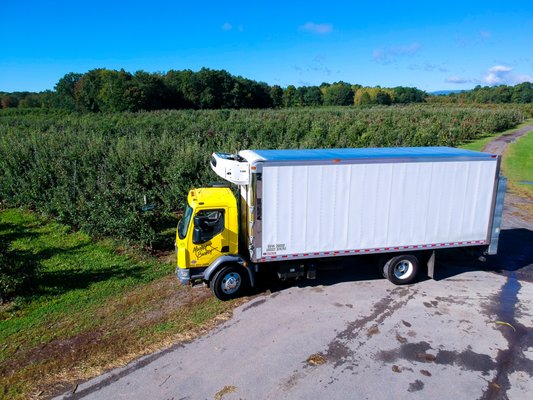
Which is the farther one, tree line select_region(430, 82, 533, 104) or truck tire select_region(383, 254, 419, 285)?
tree line select_region(430, 82, 533, 104)

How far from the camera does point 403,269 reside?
34.6 ft

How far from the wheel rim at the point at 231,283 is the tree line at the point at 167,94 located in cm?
6222

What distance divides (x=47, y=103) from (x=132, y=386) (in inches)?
3319

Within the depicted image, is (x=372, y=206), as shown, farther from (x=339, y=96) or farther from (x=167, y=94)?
(x=339, y=96)

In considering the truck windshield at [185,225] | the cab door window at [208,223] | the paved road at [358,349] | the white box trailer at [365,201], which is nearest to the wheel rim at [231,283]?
the paved road at [358,349]

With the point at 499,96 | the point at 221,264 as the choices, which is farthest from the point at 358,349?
the point at 499,96

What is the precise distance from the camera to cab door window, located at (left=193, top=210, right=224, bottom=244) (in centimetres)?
929

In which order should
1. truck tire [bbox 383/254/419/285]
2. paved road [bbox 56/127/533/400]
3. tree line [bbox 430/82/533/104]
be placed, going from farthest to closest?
tree line [bbox 430/82/533/104], truck tire [bbox 383/254/419/285], paved road [bbox 56/127/533/400]

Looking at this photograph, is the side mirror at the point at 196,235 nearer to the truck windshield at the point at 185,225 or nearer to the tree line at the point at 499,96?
the truck windshield at the point at 185,225

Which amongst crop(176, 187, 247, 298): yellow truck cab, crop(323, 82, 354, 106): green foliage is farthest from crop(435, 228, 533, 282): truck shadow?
crop(323, 82, 354, 106): green foliage

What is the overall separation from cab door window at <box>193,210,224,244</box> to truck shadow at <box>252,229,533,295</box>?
1736 millimetres

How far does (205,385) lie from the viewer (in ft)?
22.5

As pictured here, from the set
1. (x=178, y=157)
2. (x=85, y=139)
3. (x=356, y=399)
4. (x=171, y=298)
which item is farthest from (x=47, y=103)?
A: (x=356, y=399)

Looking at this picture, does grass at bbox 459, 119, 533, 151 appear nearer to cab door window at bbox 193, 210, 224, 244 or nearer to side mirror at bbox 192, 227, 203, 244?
cab door window at bbox 193, 210, 224, 244
